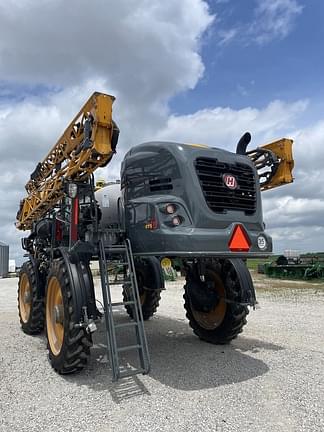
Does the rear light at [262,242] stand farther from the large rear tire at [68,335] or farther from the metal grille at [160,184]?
the large rear tire at [68,335]

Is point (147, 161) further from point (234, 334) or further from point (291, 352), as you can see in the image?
point (291, 352)

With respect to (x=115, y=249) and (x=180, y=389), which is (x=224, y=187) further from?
(x=180, y=389)

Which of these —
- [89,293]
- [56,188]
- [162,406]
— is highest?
[56,188]

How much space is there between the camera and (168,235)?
507 cm

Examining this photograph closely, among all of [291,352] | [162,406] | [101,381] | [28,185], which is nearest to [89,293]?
[101,381]

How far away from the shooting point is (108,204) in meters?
7.23

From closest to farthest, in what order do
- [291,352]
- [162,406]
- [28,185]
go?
[162,406] < [291,352] < [28,185]

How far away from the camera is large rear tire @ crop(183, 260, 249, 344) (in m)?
6.59

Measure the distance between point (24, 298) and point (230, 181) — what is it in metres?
5.14

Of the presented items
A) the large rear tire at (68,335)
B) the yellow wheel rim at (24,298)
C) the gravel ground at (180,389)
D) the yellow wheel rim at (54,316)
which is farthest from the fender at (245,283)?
the yellow wheel rim at (24,298)

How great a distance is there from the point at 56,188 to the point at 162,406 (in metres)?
4.01

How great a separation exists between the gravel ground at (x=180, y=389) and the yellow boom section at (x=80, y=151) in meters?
2.64

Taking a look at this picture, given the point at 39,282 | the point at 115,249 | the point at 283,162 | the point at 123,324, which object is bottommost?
the point at 123,324

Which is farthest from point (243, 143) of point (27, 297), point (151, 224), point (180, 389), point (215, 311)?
point (27, 297)
